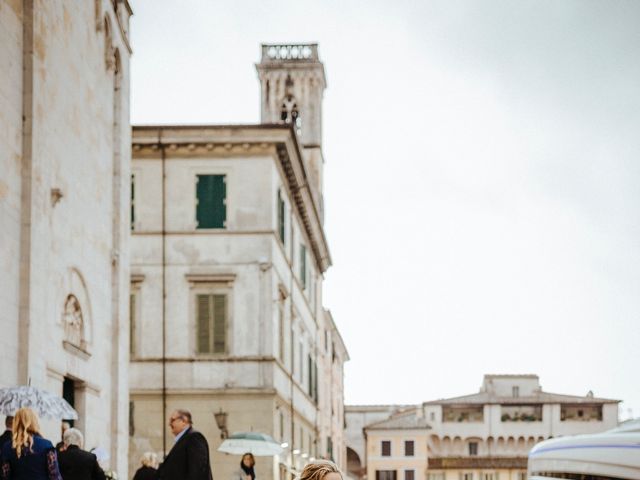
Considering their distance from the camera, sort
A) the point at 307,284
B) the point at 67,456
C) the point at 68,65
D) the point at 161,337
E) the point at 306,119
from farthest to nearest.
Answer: the point at 306,119, the point at 307,284, the point at 161,337, the point at 68,65, the point at 67,456

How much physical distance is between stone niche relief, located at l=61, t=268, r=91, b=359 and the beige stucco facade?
0.02 meters

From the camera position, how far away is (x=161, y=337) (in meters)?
37.7

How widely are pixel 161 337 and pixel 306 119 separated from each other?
30.7 m

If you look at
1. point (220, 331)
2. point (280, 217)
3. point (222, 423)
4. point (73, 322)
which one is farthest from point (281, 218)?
point (73, 322)

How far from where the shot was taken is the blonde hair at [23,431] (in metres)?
11.5

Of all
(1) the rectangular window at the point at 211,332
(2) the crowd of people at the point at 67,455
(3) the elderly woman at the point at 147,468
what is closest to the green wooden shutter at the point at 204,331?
(1) the rectangular window at the point at 211,332

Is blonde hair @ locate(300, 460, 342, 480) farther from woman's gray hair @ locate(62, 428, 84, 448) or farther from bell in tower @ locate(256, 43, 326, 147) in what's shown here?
bell in tower @ locate(256, 43, 326, 147)

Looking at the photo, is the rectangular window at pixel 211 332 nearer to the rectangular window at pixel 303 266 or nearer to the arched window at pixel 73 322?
the rectangular window at pixel 303 266

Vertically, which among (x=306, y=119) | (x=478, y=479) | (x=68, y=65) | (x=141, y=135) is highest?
(x=306, y=119)

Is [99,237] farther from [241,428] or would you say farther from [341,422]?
[341,422]

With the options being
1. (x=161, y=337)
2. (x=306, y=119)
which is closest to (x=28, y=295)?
(x=161, y=337)

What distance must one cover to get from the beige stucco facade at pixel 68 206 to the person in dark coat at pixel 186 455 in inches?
262

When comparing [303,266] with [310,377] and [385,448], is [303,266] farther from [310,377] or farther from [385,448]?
[385,448]

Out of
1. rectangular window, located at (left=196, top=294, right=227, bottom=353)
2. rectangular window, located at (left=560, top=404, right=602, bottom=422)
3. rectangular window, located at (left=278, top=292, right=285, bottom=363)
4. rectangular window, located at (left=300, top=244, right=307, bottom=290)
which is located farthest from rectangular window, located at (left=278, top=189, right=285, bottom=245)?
rectangular window, located at (left=560, top=404, right=602, bottom=422)
